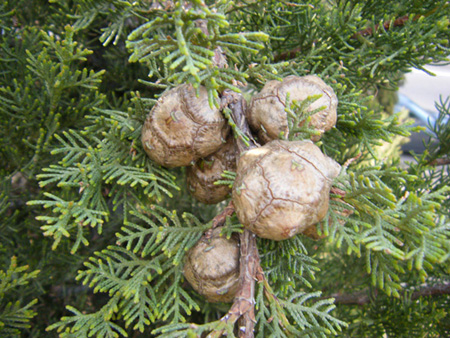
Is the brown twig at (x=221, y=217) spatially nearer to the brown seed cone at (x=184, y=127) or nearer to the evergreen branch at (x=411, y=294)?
the brown seed cone at (x=184, y=127)

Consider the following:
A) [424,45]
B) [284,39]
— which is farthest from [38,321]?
[424,45]

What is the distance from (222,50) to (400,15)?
1.14 meters

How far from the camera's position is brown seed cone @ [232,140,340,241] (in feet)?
3.49

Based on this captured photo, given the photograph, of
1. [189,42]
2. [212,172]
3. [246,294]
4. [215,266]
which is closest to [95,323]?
[215,266]

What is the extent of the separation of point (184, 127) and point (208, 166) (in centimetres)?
24

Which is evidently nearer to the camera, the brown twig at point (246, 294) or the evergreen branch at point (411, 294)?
the brown twig at point (246, 294)

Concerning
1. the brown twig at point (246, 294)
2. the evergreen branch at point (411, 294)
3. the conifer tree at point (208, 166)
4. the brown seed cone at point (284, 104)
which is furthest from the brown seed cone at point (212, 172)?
the evergreen branch at point (411, 294)

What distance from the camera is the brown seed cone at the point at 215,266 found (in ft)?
A: 4.31

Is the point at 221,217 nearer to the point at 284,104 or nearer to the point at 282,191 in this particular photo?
the point at 282,191

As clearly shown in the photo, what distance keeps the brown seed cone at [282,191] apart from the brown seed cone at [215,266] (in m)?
0.25

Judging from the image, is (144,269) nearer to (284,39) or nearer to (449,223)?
(449,223)

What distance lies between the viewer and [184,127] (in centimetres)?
133

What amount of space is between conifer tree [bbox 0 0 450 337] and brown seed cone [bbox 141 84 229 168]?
0.06 ft

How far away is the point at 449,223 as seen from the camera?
109 centimetres
